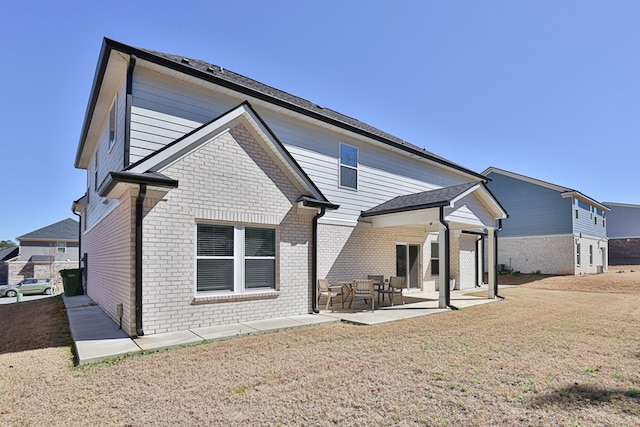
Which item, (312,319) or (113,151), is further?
(113,151)

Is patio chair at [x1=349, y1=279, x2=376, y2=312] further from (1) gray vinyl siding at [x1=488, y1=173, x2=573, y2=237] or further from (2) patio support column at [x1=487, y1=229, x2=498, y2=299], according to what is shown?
(1) gray vinyl siding at [x1=488, y1=173, x2=573, y2=237]

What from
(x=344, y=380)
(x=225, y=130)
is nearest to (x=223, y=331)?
(x=344, y=380)

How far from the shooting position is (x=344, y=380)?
4980mm

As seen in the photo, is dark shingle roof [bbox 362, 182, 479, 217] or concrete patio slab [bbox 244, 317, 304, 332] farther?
dark shingle roof [bbox 362, 182, 479, 217]

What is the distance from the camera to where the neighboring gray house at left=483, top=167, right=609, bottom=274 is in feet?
86.2

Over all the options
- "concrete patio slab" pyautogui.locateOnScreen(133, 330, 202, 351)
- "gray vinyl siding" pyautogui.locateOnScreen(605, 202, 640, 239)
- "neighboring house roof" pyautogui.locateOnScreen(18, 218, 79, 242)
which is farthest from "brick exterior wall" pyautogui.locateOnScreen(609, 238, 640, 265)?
"neighboring house roof" pyautogui.locateOnScreen(18, 218, 79, 242)

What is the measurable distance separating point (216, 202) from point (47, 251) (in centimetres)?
4564

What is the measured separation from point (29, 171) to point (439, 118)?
42738 mm

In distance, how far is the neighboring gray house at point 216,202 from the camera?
7555mm

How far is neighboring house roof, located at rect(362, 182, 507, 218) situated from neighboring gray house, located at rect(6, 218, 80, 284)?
38205mm

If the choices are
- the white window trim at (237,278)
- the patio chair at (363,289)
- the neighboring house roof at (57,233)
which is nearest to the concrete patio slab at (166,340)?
the white window trim at (237,278)

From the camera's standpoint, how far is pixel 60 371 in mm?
5430

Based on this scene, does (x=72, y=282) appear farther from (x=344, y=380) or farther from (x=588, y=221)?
(x=588, y=221)

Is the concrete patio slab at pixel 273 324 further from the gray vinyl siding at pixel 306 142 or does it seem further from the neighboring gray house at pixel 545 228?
the neighboring gray house at pixel 545 228
